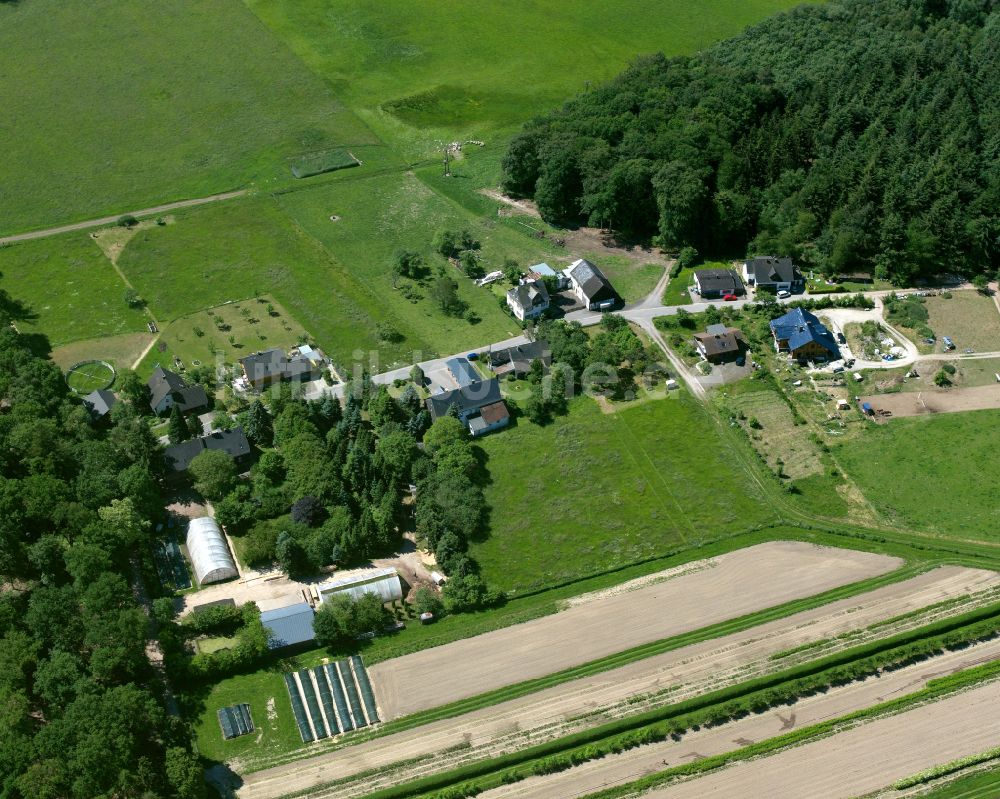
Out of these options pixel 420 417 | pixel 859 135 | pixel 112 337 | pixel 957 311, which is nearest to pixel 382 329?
pixel 420 417

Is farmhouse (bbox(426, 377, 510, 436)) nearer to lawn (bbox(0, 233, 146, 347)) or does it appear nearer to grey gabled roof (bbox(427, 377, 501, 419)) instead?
grey gabled roof (bbox(427, 377, 501, 419))

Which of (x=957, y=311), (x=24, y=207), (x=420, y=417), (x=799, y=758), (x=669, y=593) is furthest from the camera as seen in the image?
(x=24, y=207)

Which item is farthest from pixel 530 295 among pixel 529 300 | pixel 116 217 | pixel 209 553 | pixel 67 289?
pixel 116 217

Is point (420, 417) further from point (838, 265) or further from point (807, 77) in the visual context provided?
point (807, 77)

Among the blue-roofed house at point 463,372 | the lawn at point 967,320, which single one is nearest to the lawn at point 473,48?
the blue-roofed house at point 463,372

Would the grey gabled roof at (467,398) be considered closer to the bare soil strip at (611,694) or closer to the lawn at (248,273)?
the lawn at (248,273)

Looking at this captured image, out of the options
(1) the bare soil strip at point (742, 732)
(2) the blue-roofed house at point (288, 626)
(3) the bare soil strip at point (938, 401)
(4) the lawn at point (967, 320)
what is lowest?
(2) the blue-roofed house at point (288, 626)
